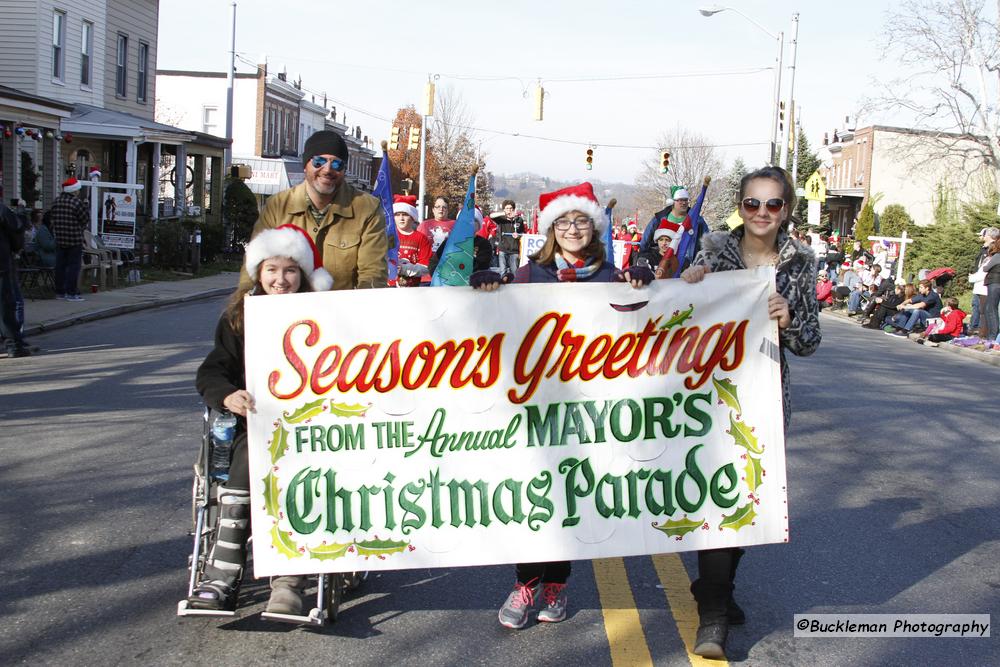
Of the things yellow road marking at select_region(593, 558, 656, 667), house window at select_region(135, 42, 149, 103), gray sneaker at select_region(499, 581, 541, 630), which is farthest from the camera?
house window at select_region(135, 42, 149, 103)

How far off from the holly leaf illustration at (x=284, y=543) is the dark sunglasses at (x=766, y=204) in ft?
7.40

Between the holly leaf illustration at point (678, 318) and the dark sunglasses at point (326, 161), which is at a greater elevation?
the dark sunglasses at point (326, 161)

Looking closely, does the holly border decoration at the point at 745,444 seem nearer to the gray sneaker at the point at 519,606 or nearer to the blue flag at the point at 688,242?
the gray sneaker at the point at 519,606

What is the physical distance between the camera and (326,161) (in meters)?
5.34

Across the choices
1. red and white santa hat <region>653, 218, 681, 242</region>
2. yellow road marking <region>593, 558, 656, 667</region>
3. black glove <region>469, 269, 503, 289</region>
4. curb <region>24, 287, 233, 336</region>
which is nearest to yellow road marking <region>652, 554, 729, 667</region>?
yellow road marking <region>593, 558, 656, 667</region>

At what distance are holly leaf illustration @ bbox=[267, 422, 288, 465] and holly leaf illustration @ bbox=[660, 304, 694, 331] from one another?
1.55 meters

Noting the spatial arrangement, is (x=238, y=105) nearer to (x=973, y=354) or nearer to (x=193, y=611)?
(x=973, y=354)

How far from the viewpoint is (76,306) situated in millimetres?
16859

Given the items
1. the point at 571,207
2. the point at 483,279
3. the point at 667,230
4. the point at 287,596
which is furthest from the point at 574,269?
the point at 667,230

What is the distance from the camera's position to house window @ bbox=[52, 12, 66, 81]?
90.2 ft

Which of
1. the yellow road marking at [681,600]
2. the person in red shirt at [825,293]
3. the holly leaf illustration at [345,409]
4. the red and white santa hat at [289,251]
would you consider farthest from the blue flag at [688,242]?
the person in red shirt at [825,293]

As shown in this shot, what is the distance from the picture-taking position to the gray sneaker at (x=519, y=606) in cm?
452

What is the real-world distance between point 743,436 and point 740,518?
33 cm

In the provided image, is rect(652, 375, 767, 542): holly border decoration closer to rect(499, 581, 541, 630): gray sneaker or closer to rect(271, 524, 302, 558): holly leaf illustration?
rect(499, 581, 541, 630): gray sneaker
